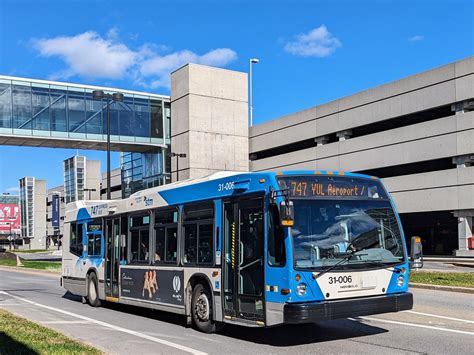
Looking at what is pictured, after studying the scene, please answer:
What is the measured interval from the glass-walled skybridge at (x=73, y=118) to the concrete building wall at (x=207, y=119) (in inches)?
78.4

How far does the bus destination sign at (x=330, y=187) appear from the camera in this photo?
9156 millimetres

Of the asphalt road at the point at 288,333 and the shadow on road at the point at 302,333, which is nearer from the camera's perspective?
the asphalt road at the point at 288,333

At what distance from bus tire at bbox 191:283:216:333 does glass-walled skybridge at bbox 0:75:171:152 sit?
33363 millimetres

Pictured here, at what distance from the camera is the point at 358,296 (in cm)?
896

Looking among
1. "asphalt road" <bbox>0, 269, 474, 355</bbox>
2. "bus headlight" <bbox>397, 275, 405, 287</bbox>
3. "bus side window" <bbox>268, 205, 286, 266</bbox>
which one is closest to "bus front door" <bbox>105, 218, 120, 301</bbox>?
"asphalt road" <bbox>0, 269, 474, 355</bbox>

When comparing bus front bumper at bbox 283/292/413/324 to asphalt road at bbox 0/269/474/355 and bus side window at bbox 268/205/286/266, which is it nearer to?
asphalt road at bbox 0/269/474/355

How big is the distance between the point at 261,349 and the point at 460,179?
40.6 meters

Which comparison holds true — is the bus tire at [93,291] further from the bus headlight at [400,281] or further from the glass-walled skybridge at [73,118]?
the glass-walled skybridge at [73,118]

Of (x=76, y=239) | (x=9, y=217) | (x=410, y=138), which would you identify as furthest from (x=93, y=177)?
(x=76, y=239)

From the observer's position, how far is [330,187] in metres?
9.39

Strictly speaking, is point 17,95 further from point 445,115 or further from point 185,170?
point 445,115

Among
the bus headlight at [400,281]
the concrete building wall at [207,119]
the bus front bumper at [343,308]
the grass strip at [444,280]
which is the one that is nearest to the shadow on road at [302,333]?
the bus front bumper at [343,308]

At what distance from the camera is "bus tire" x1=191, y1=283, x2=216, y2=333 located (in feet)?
34.2

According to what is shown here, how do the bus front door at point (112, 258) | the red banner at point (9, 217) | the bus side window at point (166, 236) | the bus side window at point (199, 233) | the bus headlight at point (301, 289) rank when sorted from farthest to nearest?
the red banner at point (9, 217), the bus front door at point (112, 258), the bus side window at point (166, 236), the bus side window at point (199, 233), the bus headlight at point (301, 289)
